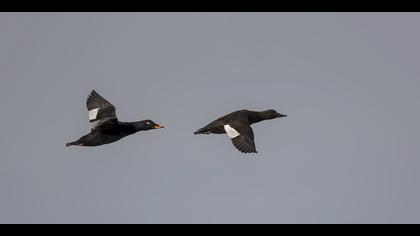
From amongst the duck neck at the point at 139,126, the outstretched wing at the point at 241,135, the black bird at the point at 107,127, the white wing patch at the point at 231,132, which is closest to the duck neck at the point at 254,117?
the outstretched wing at the point at 241,135

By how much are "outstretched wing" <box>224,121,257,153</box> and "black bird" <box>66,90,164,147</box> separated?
6.80 ft

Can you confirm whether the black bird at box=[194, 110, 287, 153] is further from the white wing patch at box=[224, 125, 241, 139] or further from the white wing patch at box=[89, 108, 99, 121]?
the white wing patch at box=[89, 108, 99, 121]

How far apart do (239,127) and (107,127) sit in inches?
125

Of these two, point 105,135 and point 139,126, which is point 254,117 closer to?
point 139,126

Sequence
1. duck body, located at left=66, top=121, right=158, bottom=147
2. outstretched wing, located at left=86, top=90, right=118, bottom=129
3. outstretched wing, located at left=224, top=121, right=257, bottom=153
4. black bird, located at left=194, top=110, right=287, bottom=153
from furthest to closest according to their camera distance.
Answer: outstretched wing, located at left=86, top=90, right=118, bottom=129 < duck body, located at left=66, top=121, right=158, bottom=147 < black bird, located at left=194, top=110, right=287, bottom=153 < outstretched wing, located at left=224, top=121, right=257, bottom=153

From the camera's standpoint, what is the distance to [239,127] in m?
20.7

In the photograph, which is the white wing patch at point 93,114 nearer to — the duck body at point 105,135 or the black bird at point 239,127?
the duck body at point 105,135

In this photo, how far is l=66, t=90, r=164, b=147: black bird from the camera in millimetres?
20625

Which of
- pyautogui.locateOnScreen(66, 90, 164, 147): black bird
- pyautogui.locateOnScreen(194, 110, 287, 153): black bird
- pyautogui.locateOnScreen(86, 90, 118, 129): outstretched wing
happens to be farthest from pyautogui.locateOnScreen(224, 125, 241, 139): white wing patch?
pyautogui.locateOnScreen(86, 90, 118, 129): outstretched wing

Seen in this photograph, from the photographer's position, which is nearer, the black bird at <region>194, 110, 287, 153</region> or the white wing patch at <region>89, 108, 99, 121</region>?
the black bird at <region>194, 110, 287, 153</region>

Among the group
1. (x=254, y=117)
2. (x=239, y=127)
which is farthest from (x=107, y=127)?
(x=254, y=117)

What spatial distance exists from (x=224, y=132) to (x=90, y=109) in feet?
11.7
